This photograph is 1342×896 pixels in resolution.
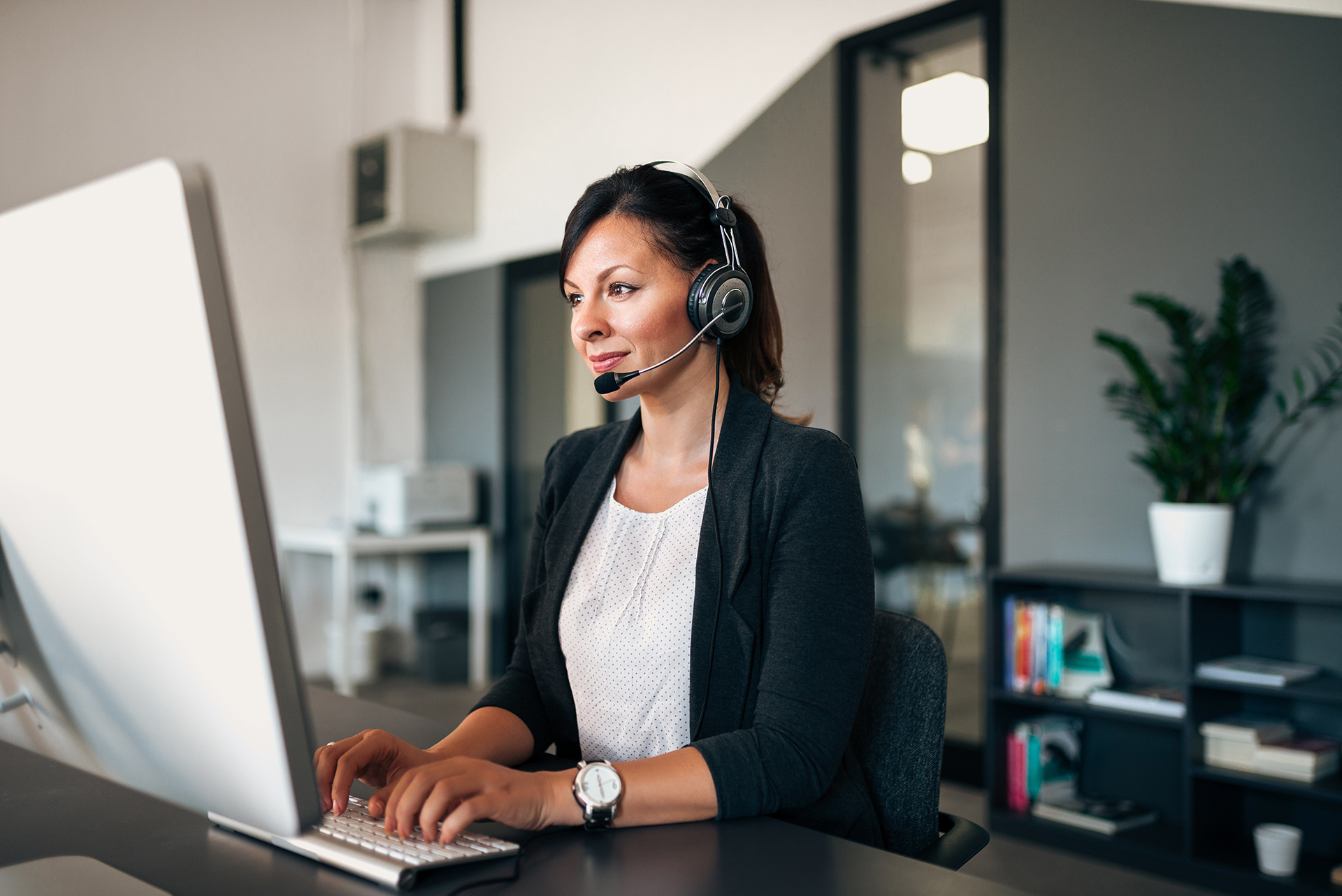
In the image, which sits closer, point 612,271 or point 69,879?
Result: point 69,879

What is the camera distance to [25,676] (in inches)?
27.8

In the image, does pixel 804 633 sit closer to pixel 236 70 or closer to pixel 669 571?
pixel 669 571

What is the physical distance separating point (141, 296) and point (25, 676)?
380 millimetres

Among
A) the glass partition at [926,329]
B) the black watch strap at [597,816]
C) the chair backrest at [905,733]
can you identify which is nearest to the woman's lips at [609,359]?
the chair backrest at [905,733]

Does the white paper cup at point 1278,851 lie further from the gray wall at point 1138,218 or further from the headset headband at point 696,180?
the headset headband at point 696,180

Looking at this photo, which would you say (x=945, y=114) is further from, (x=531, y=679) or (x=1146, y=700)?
(x=531, y=679)

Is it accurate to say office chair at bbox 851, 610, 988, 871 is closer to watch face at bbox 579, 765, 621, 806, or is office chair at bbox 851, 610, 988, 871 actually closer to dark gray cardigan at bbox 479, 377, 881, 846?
dark gray cardigan at bbox 479, 377, 881, 846

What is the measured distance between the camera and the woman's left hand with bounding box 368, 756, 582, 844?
75 centimetres

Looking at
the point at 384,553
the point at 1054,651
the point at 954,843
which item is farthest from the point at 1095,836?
the point at 384,553

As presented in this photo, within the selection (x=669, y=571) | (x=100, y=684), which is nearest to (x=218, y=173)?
(x=669, y=571)

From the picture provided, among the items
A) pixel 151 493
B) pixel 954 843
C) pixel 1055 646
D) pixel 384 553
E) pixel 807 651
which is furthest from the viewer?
pixel 384 553

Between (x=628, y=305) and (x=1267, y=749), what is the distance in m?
Result: 2.12

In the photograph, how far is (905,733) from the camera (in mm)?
1148

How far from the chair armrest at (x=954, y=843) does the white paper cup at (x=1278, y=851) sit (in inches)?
65.4
